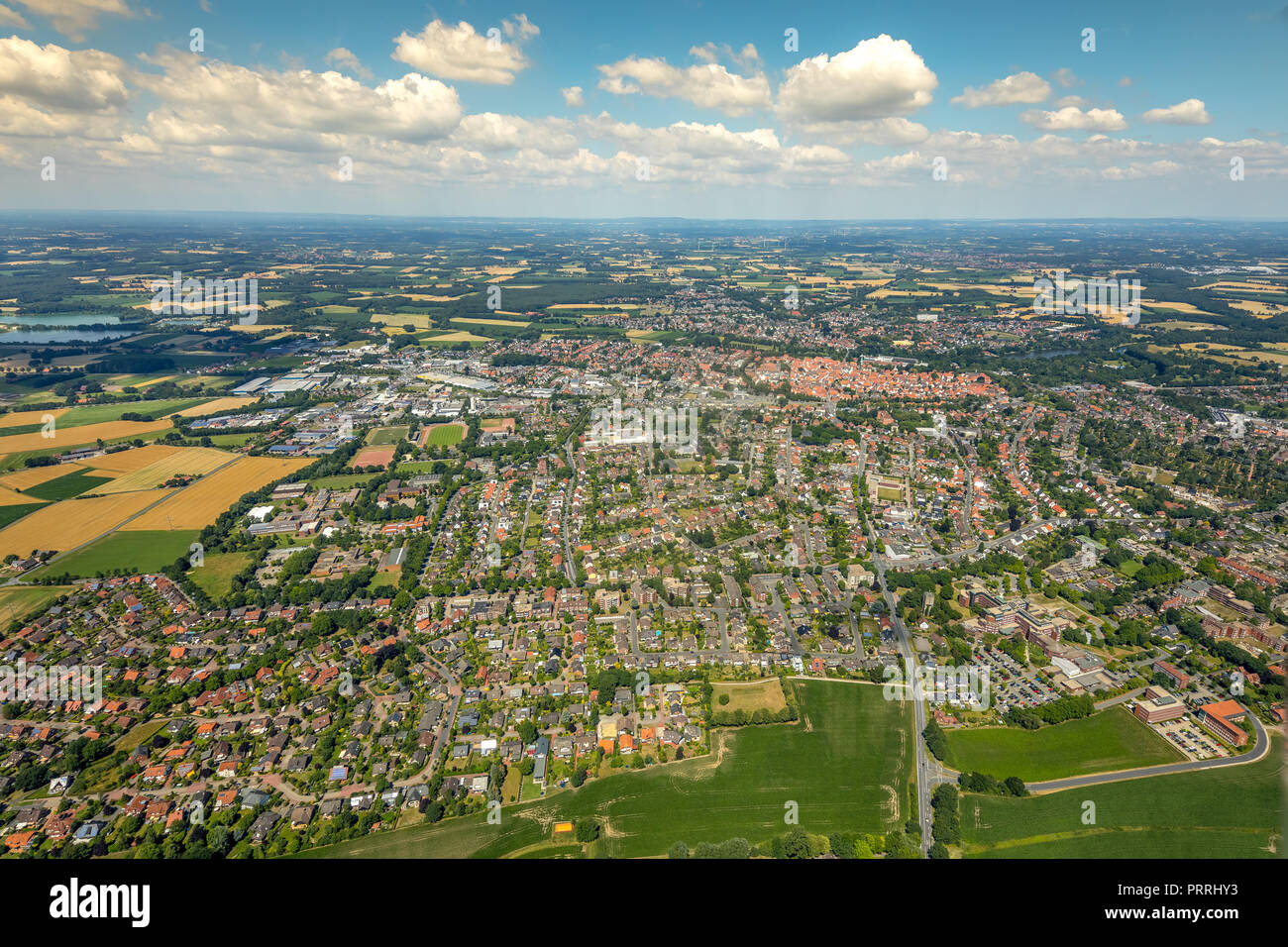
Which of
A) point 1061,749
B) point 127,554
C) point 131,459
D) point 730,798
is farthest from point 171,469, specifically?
point 1061,749

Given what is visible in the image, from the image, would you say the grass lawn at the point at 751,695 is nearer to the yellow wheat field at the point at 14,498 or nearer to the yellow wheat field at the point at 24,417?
the yellow wheat field at the point at 14,498

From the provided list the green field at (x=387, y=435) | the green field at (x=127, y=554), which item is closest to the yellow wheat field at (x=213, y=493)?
the green field at (x=127, y=554)

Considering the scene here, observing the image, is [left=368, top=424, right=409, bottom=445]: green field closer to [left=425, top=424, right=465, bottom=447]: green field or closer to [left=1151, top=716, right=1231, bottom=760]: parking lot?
[left=425, top=424, right=465, bottom=447]: green field

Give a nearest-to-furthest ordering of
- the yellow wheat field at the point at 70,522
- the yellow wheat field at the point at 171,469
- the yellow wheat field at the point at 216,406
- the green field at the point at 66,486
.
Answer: the yellow wheat field at the point at 70,522 < the green field at the point at 66,486 < the yellow wheat field at the point at 171,469 < the yellow wheat field at the point at 216,406

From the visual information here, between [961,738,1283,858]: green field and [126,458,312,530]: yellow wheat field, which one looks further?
[126,458,312,530]: yellow wheat field

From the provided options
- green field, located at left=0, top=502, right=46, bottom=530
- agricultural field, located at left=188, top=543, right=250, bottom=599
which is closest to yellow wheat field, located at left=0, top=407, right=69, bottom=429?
green field, located at left=0, top=502, right=46, bottom=530

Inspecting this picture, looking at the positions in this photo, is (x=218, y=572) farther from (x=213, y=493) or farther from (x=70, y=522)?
(x=70, y=522)
